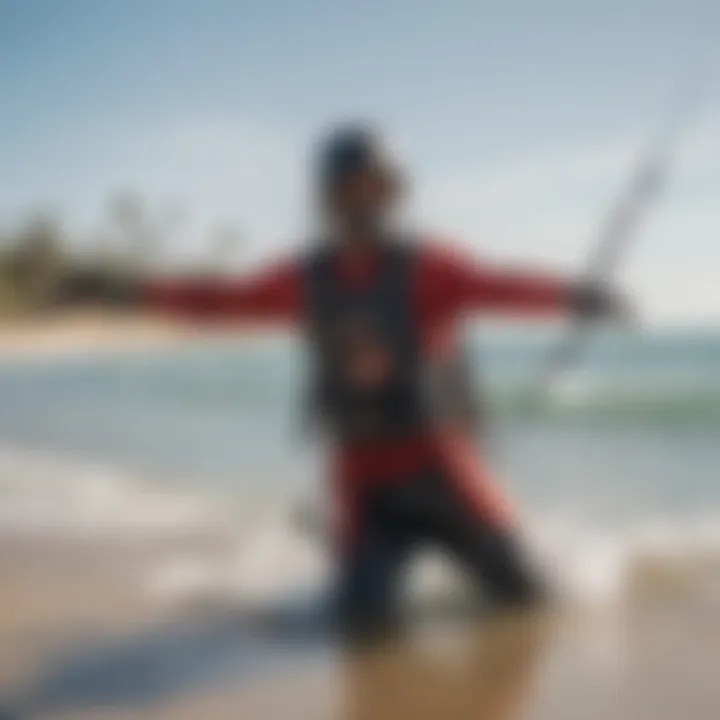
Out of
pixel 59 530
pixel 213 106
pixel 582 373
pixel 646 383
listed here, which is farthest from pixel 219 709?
pixel 646 383

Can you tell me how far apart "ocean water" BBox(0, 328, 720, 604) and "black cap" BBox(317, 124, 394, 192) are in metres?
0.30

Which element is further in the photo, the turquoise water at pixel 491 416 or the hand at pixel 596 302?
the turquoise water at pixel 491 416

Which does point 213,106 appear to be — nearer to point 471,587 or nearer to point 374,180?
point 374,180

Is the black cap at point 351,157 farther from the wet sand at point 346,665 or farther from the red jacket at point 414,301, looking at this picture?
the wet sand at point 346,665

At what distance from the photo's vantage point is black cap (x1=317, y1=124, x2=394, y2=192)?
1.61 meters

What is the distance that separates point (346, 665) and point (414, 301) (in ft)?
1.67

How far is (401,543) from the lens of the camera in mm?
1675

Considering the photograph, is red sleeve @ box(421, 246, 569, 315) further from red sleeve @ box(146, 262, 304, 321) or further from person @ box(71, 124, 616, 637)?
red sleeve @ box(146, 262, 304, 321)

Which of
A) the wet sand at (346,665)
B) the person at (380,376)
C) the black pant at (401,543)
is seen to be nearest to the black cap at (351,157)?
the person at (380,376)

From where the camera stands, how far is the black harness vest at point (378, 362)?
1.62 m

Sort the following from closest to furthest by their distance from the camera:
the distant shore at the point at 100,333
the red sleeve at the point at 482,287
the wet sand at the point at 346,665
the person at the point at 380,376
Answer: the wet sand at the point at 346,665 < the red sleeve at the point at 482,287 < the person at the point at 380,376 < the distant shore at the point at 100,333

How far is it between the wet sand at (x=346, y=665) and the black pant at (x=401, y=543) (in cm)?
7

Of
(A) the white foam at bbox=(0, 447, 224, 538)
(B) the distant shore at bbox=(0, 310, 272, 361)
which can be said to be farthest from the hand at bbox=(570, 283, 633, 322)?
(A) the white foam at bbox=(0, 447, 224, 538)

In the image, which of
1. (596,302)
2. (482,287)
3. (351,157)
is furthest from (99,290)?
(596,302)
